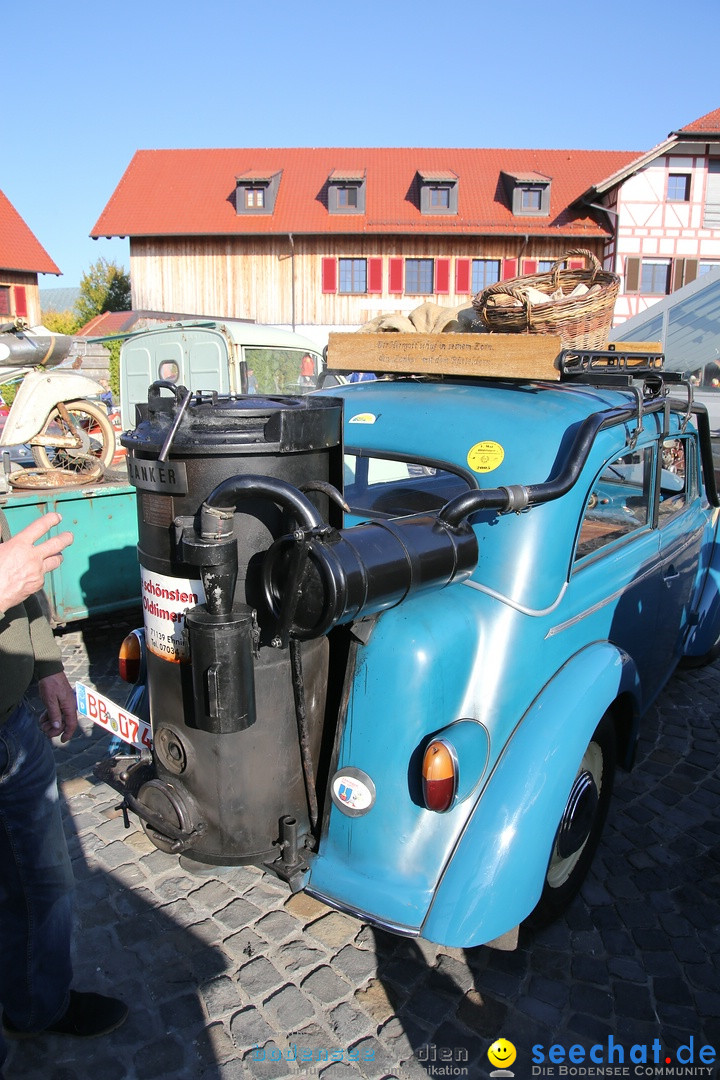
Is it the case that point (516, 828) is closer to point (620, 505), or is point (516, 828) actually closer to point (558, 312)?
point (620, 505)

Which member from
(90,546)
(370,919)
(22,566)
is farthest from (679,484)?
(90,546)

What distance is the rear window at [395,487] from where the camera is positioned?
2.98 metres

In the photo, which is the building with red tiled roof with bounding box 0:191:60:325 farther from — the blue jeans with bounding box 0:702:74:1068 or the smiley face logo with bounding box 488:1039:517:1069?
the smiley face logo with bounding box 488:1039:517:1069

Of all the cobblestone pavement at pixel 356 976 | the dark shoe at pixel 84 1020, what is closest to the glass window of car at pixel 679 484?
the cobblestone pavement at pixel 356 976

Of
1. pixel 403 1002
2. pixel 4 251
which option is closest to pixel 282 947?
pixel 403 1002

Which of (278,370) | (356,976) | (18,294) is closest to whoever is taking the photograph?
(356,976)

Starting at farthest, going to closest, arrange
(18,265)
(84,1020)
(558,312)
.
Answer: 1. (18,265)
2. (558,312)
3. (84,1020)

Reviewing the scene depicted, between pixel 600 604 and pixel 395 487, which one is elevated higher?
pixel 395 487

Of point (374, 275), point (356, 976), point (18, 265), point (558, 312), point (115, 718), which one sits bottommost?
point (356, 976)

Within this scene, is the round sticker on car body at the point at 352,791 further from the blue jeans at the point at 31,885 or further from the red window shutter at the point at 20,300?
the red window shutter at the point at 20,300

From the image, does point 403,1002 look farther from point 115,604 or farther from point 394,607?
point 115,604

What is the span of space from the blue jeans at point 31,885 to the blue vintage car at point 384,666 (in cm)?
28

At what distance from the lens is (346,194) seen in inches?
1101

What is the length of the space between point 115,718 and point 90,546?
9.35ft
